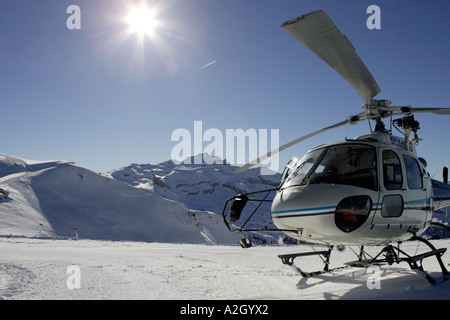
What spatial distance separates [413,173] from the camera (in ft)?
21.8

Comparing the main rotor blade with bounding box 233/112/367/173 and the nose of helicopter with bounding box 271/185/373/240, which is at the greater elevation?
the main rotor blade with bounding box 233/112/367/173

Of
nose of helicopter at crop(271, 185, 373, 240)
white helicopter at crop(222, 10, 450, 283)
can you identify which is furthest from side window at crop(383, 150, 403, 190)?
nose of helicopter at crop(271, 185, 373, 240)

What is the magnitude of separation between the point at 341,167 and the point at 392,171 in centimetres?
111

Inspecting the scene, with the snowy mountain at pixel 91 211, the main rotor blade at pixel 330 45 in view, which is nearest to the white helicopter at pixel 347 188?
the main rotor blade at pixel 330 45

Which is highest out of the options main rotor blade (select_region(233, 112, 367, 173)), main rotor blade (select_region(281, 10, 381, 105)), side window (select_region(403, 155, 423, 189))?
main rotor blade (select_region(281, 10, 381, 105))

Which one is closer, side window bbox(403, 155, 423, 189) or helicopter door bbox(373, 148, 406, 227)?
helicopter door bbox(373, 148, 406, 227)

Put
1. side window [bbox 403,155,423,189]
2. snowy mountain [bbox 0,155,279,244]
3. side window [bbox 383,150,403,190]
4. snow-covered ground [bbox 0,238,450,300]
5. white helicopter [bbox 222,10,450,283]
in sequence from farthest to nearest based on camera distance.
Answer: snowy mountain [bbox 0,155,279,244] → side window [bbox 403,155,423,189] → side window [bbox 383,150,403,190] → white helicopter [bbox 222,10,450,283] → snow-covered ground [bbox 0,238,450,300]

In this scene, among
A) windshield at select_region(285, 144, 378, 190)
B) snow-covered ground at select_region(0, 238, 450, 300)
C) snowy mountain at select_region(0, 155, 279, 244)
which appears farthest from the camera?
snowy mountain at select_region(0, 155, 279, 244)

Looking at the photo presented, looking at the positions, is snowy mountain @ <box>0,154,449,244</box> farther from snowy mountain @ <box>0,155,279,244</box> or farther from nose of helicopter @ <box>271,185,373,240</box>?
nose of helicopter @ <box>271,185,373,240</box>

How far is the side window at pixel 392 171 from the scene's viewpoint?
5.82 m

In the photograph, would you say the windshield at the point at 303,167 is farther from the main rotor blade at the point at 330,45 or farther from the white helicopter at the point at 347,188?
the main rotor blade at the point at 330,45

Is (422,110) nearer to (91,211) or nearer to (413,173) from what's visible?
(413,173)

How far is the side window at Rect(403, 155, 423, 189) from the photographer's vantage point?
641 cm

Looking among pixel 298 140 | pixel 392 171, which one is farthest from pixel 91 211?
pixel 392 171
